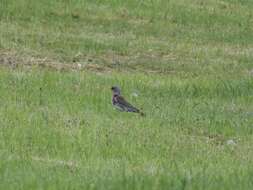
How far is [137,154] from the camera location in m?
Result: 10.6

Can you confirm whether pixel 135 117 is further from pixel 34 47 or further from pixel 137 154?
pixel 34 47

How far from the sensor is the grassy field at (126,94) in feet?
30.5

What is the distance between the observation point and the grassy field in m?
9.30

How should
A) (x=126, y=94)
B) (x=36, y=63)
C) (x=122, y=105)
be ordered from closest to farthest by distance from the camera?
(x=122, y=105) → (x=126, y=94) → (x=36, y=63)

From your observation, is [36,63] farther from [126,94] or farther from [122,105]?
[122,105]

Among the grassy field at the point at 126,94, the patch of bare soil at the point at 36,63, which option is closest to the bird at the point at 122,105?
the grassy field at the point at 126,94

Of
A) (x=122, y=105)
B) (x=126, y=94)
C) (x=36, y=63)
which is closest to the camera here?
(x=122, y=105)

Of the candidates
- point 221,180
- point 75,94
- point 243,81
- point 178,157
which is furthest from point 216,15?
point 221,180

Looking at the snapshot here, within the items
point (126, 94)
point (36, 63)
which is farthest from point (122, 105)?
point (36, 63)

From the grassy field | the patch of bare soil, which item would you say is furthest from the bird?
the patch of bare soil

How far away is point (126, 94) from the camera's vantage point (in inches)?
608

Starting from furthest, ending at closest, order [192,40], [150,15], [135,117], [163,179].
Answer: [150,15] < [192,40] < [135,117] < [163,179]

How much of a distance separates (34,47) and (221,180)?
1341 centimetres

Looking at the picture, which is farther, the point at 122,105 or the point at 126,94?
the point at 126,94
